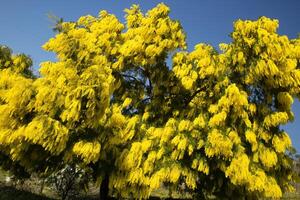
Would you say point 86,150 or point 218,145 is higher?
point 218,145

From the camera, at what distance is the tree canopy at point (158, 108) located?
55.3 feet

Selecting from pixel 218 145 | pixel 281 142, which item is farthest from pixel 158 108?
pixel 281 142

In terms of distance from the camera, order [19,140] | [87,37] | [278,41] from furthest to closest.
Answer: [87,37], [278,41], [19,140]

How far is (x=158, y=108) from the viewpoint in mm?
21609

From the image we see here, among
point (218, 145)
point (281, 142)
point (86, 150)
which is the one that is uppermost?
point (281, 142)

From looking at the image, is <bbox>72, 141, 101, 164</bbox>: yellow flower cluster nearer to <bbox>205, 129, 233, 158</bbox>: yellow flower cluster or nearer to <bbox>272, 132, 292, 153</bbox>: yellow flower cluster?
<bbox>205, 129, 233, 158</bbox>: yellow flower cluster

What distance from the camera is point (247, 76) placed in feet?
65.0

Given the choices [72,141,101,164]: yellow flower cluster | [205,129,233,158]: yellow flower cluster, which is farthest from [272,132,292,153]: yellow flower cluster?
[72,141,101,164]: yellow flower cluster

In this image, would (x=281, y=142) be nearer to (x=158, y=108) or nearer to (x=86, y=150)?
(x=158, y=108)

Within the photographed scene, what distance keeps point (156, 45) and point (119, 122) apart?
3.78 metres

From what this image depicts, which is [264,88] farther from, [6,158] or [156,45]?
[6,158]

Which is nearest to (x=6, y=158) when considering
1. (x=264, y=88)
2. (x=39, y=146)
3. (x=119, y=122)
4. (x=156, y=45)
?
(x=39, y=146)

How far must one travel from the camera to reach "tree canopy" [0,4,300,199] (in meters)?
16.9

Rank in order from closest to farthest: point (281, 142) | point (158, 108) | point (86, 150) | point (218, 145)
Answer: point (86, 150) < point (218, 145) < point (281, 142) < point (158, 108)
